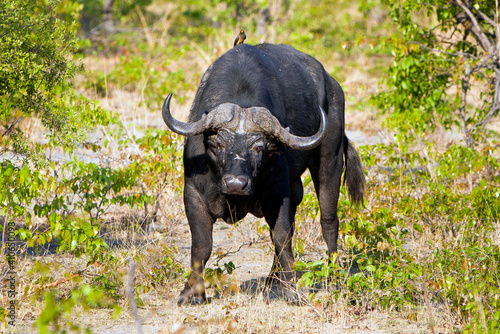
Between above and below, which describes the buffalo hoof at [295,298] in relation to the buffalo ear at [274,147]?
below

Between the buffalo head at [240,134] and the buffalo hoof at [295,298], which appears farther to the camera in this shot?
the buffalo hoof at [295,298]

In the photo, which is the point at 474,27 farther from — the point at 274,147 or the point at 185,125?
the point at 185,125

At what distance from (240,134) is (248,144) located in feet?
0.30

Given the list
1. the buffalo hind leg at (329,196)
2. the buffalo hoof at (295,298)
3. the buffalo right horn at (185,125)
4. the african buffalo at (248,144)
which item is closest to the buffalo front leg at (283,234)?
the african buffalo at (248,144)

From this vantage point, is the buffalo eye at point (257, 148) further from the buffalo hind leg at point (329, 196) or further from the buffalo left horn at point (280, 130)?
the buffalo hind leg at point (329, 196)

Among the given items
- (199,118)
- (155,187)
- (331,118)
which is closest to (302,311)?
(199,118)

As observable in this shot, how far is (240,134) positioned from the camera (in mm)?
4754

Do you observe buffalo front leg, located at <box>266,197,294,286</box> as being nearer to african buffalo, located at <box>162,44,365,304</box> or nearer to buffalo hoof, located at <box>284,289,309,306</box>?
african buffalo, located at <box>162,44,365,304</box>

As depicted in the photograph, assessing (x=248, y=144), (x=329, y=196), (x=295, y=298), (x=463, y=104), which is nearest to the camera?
(x=248, y=144)

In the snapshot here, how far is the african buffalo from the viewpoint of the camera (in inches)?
188

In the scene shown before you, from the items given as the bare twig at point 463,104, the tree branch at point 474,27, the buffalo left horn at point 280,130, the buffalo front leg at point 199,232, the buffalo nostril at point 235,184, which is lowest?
Result: the buffalo front leg at point 199,232

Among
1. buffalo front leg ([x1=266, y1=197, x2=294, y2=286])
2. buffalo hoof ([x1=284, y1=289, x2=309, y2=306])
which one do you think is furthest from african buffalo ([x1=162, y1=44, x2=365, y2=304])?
buffalo hoof ([x1=284, y1=289, x2=309, y2=306])

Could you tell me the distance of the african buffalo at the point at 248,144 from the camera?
15.6 feet

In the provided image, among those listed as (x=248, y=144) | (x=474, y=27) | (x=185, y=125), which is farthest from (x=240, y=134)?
(x=474, y=27)
